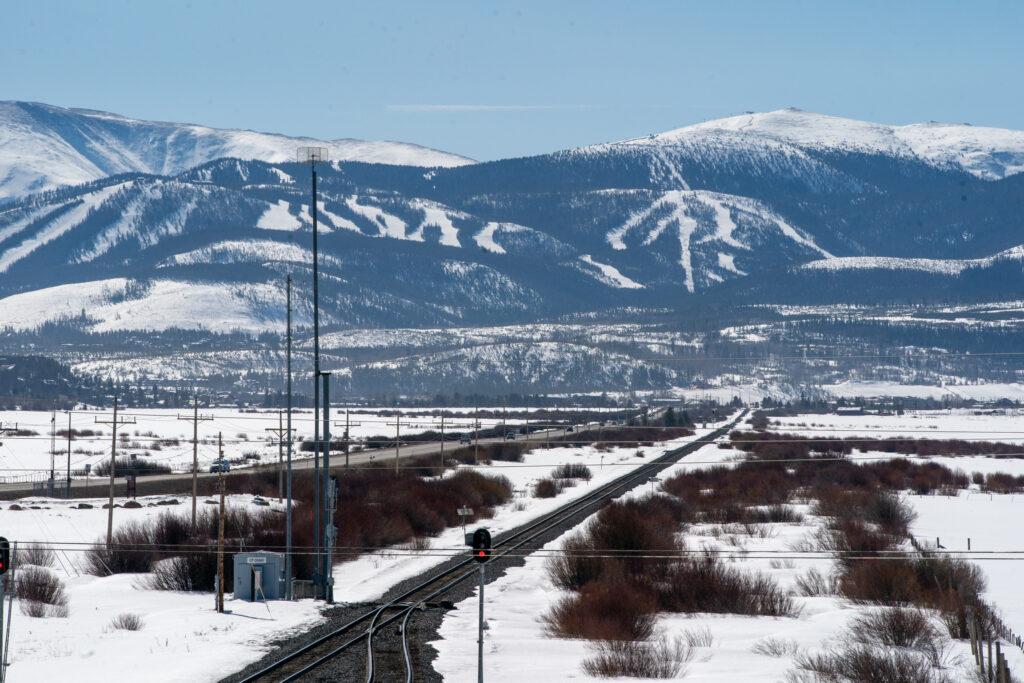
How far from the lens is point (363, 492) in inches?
3155

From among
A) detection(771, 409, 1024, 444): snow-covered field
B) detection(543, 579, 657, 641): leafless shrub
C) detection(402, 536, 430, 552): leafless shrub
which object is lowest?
detection(771, 409, 1024, 444): snow-covered field

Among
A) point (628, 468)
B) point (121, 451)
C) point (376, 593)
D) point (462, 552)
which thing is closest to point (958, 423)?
point (628, 468)

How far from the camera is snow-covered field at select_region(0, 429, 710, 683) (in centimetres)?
3706

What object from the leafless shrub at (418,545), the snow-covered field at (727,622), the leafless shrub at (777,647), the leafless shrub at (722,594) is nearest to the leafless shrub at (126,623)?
the snow-covered field at (727,622)

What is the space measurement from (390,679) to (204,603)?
53.8 ft

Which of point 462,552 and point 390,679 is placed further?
point 462,552

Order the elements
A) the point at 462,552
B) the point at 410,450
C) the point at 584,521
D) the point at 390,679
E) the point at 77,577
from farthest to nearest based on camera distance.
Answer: the point at 410,450
the point at 584,521
the point at 462,552
the point at 77,577
the point at 390,679

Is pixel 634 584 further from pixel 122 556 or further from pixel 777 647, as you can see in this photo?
pixel 122 556

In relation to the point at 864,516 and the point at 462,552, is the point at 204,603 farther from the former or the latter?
the point at 864,516

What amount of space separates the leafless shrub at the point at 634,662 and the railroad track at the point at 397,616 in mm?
4268

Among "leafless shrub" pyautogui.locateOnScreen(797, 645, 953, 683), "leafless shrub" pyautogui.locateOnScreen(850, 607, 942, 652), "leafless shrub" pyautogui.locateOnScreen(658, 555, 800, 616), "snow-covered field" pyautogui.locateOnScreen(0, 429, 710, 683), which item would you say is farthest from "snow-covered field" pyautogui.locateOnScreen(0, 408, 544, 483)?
"leafless shrub" pyautogui.locateOnScreen(797, 645, 953, 683)

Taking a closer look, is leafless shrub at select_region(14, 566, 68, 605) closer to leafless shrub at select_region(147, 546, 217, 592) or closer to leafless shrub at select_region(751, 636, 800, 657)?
leafless shrub at select_region(147, 546, 217, 592)

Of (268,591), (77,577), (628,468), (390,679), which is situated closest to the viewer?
(390,679)

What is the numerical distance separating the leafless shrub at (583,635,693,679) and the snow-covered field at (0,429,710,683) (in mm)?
8036
